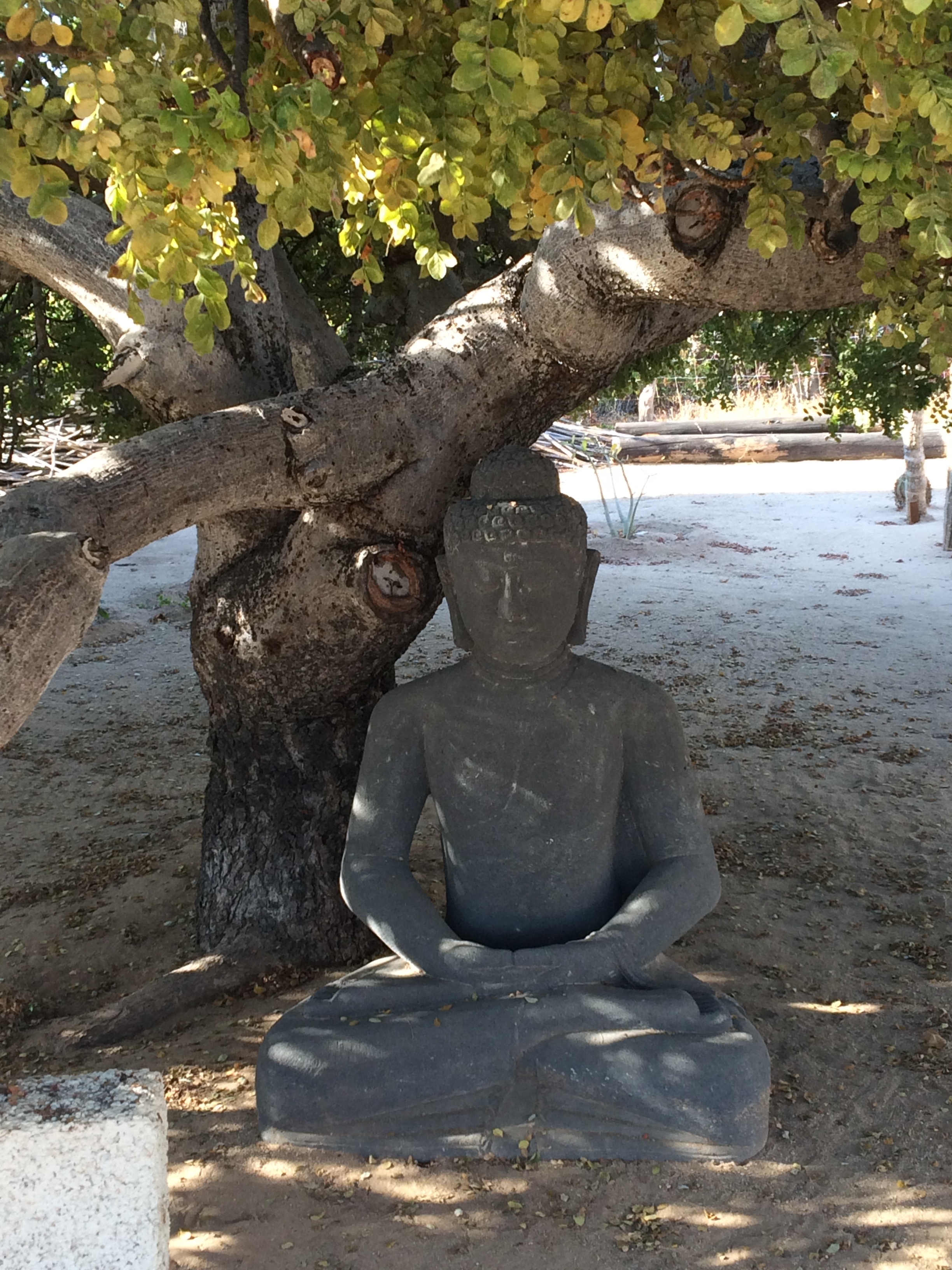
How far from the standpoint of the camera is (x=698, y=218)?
3.53 m

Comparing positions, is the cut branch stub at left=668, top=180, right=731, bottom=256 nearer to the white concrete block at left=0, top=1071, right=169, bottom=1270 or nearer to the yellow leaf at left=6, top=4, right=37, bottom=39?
the yellow leaf at left=6, top=4, right=37, bottom=39

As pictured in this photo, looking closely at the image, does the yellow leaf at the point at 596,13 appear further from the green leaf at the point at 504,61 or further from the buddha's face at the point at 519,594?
the buddha's face at the point at 519,594

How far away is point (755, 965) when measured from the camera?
4.70m

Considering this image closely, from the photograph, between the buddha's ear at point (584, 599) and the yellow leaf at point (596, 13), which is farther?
the buddha's ear at point (584, 599)

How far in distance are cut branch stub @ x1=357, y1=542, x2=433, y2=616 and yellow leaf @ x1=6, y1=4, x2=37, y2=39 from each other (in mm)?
2150


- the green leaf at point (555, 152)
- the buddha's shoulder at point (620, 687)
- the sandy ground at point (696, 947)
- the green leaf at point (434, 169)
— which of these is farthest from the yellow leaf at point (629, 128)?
the sandy ground at point (696, 947)

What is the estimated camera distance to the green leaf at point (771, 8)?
1790 millimetres

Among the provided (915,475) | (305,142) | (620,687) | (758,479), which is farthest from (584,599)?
(758,479)

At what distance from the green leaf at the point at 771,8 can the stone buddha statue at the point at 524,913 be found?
1981mm

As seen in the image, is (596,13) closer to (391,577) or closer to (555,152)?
(555,152)

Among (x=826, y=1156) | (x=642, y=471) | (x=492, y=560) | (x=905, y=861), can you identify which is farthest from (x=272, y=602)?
(x=642, y=471)

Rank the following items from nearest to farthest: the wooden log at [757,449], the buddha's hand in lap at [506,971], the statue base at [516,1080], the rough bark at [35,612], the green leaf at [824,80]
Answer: the green leaf at [824,80], the rough bark at [35,612], the statue base at [516,1080], the buddha's hand in lap at [506,971], the wooden log at [757,449]

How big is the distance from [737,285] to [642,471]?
57.7ft

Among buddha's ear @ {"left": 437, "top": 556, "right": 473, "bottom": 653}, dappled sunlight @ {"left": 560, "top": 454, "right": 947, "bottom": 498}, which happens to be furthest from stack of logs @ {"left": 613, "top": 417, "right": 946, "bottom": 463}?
buddha's ear @ {"left": 437, "top": 556, "right": 473, "bottom": 653}
